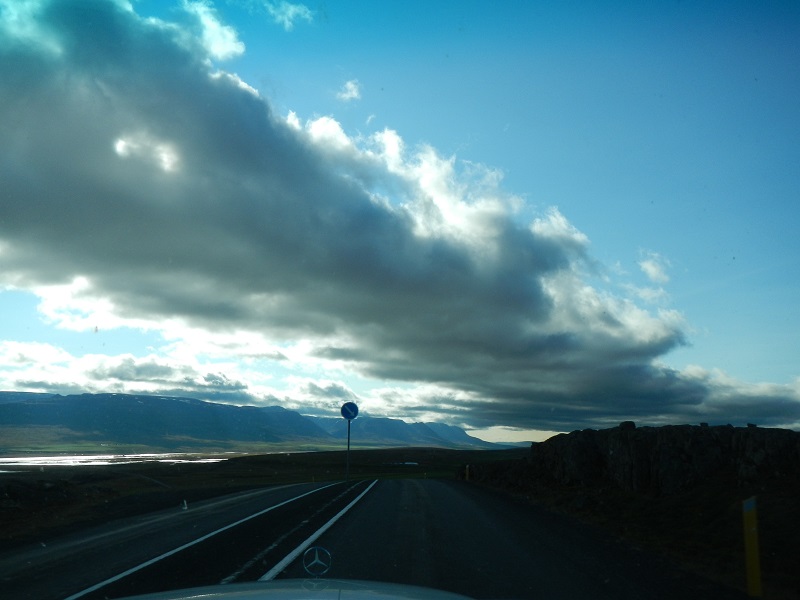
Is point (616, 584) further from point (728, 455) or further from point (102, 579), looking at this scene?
point (728, 455)

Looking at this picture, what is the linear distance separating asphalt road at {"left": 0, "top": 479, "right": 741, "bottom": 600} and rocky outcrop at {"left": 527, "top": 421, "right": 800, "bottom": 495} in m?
4.69

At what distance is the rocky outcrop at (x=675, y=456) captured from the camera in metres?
17.7

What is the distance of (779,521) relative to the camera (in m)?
13.7

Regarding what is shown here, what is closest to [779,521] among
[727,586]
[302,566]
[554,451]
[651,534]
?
[651,534]

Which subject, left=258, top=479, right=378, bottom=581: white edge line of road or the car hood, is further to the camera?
left=258, top=479, right=378, bottom=581: white edge line of road

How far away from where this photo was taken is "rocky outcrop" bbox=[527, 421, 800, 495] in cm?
1772

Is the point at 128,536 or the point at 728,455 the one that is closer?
the point at 128,536

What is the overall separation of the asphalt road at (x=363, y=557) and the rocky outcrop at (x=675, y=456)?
15.4 ft

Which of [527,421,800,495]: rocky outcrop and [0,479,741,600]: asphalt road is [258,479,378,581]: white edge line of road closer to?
[0,479,741,600]: asphalt road

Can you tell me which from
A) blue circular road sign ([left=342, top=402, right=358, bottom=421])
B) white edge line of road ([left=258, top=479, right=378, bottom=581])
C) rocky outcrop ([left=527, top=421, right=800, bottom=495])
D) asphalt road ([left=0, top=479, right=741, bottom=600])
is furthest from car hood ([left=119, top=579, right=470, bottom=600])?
blue circular road sign ([left=342, top=402, right=358, bottom=421])

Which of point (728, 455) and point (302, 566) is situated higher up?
point (728, 455)

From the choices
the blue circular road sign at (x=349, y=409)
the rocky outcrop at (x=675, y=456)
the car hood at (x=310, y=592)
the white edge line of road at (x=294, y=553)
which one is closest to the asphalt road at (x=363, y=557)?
the white edge line of road at (x=294, y=553)

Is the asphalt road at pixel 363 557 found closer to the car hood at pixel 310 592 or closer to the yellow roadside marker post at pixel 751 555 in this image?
the yellow roadside marker post at pixel 751 555

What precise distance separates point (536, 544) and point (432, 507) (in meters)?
8.33
